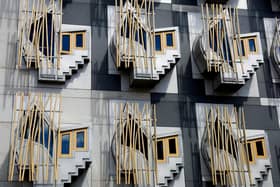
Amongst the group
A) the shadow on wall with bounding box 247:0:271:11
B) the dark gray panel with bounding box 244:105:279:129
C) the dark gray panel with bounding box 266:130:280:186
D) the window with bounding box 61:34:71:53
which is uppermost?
the shadow on wall with bounding box 247:0:271:11

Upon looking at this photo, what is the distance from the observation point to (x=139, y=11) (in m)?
19.5

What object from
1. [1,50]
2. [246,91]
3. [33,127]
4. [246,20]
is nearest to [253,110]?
[246,91]

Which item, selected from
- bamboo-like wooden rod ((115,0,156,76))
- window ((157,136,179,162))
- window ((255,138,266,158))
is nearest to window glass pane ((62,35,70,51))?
bamboo-like wooden rod ((115,0,156,76))

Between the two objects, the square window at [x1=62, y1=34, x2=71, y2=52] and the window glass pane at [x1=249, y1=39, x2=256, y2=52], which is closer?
the square window at [x1=62, y1=34, x2=71, y2=52]

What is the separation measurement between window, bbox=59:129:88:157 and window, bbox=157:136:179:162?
2.85 metres

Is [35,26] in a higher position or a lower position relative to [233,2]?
lower

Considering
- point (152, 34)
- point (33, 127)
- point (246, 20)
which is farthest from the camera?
point (246, 20)

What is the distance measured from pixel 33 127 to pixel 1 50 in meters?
3.94

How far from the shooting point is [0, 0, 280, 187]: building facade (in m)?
16.7

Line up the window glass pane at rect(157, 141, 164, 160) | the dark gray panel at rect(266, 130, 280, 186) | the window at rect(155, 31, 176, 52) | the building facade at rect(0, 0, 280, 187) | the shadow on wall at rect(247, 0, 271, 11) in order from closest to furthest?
the building facade at rect(0, 0, 280, 187) → the window glass pane at rect(157, 141, 164, 160) → the dark gray panel at rect(266, 130, 280, 186) → the window at rect(155, 31, 176, 52) → the shadow on wall at rect(247, 0, 271, 11)

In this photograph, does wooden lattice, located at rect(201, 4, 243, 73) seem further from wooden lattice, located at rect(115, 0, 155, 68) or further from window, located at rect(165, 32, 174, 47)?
wooden lattice, located at rect(115, 0, 155, 68)

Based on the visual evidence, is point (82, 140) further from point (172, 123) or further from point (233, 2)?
point (233, 2)

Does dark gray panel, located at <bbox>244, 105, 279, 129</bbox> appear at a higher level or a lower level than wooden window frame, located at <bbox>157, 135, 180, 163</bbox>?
higher

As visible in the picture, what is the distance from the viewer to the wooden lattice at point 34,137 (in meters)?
15.8
